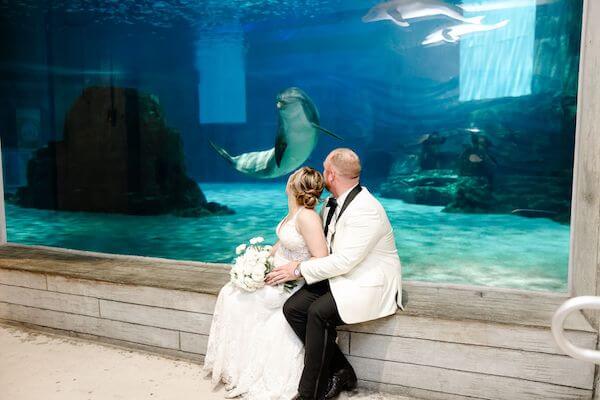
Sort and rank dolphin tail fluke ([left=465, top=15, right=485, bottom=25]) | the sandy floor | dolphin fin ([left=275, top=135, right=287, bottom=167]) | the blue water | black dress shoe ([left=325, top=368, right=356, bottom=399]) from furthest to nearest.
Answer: dolphin fin ([left=275, top=135, right=287, bottom=167])
dolphin tail fluke ([left=465, top=15, right=485, bottom=25])
the blue water
the sandy floor
black dress shoe ([left=325, top=368, right=356, bottom=399])

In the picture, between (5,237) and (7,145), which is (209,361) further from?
(7,145)

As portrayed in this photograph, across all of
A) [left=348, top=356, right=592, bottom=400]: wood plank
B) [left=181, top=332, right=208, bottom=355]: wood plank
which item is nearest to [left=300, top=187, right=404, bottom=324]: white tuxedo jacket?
[left=348, top=356, right=592, bottom=400]: wood plank

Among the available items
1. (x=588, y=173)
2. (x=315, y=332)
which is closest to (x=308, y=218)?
(x=315, y=332)

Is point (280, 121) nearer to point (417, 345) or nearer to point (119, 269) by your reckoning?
point (119, 269)

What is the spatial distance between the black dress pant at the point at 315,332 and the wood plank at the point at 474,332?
0.33m

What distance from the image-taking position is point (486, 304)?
3.08m

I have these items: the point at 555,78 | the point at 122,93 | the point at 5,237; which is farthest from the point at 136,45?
the point at 555,78

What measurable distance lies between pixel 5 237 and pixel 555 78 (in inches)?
223

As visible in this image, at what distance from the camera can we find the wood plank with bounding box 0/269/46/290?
4074 millimetres

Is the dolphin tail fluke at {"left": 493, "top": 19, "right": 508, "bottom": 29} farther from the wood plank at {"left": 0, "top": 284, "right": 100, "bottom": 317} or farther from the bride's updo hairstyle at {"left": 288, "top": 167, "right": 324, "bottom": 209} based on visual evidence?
the wood plank at {"left": 0, "top": 284, "right": 100, "bottom": 317}

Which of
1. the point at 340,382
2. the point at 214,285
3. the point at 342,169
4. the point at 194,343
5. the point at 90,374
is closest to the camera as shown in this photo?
the point at 342,169

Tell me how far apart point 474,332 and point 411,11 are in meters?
2.94

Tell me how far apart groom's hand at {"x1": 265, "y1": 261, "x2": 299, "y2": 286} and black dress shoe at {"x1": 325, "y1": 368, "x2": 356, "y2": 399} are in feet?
2.09

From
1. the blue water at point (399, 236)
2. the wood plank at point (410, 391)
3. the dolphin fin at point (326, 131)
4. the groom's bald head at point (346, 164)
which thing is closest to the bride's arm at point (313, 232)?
the groom's bald head at point (346, 164)
